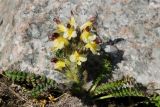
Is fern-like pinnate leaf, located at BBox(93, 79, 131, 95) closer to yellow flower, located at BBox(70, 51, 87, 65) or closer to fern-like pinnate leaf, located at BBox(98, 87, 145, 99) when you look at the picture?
fern-like pinnate leaf, located at BBox(98, 87, 145, 99)

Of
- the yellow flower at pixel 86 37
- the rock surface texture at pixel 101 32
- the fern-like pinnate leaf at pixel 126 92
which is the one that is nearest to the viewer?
the yellow flower at pixel 86 37

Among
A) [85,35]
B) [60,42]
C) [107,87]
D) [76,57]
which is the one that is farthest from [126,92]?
[60,42]

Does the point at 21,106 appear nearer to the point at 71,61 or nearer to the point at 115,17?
the point at 71,61

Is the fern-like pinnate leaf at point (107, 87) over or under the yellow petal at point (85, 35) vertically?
under

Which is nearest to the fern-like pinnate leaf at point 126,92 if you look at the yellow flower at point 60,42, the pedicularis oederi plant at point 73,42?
the pedicularis oederi plant at point 73,42

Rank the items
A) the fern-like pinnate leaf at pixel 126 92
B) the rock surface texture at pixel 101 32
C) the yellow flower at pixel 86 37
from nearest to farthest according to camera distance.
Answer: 1. the yellow flower at pixel 86 37
2. the fern-like pinnate leaf at pixel 126 92
3. the rock surface texture at pixel 101 32

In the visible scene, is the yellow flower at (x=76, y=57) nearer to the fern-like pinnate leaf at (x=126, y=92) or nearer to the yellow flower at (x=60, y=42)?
the yellow flower at (x=60, y=42)

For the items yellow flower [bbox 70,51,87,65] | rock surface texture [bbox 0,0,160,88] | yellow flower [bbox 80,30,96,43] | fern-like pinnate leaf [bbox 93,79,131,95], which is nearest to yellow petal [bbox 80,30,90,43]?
yellow flower [bbox 80,30,96,43]

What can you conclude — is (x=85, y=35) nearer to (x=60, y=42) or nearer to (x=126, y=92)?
(x=60, y=42)
